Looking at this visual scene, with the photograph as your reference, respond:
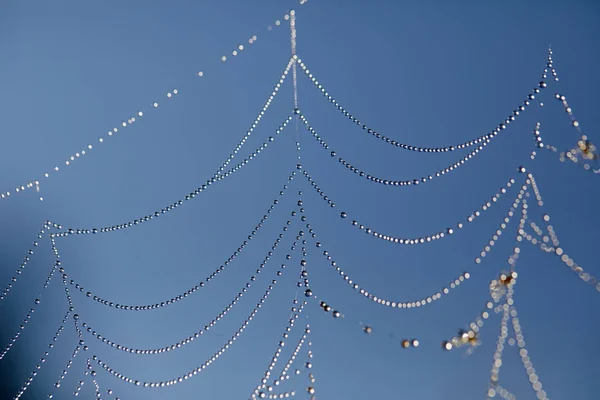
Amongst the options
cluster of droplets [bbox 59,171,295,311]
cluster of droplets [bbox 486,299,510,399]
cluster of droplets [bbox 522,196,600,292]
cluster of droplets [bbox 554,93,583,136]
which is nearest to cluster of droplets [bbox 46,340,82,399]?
cluster of droplets [bbox 59,171,295,311]

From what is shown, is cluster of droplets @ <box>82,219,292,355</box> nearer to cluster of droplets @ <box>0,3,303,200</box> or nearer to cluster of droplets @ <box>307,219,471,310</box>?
cluster of droplets @ <box>307,219,471,310</box>

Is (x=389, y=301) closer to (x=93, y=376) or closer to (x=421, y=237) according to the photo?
(x=421, y=237)

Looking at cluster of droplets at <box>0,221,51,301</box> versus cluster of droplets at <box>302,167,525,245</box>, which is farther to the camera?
cluster of droplets at <box>0,221,51,301</box>

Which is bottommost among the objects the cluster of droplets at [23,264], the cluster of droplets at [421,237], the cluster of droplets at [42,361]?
the cluster of droplets at [42,361]

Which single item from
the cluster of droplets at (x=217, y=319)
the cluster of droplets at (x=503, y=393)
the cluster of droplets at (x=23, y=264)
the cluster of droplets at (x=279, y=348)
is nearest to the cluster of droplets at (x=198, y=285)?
the cluster of droplets at (x=217, y=319)

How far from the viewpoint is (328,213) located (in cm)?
252

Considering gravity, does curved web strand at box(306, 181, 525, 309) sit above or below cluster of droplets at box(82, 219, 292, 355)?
above

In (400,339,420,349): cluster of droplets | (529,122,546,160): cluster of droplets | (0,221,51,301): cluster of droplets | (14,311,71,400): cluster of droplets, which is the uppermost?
(529,122,546,160): cluster of droplets

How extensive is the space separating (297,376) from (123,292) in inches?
34.1

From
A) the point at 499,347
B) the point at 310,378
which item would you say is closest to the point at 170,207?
the point at 310,378

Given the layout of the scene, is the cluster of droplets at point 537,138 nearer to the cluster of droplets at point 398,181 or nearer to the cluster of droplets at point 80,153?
the cluster of droplets at point 398,181

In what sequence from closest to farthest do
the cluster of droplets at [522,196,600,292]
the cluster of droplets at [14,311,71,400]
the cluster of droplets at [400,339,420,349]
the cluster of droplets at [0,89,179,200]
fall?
the cluster of droplets at [400,339,420,349]
the cluster of droplets at [522,196,600,292]
the cluster of droplets at [0,89,179,200]
the cluster of droplets at [14,311,71,400]

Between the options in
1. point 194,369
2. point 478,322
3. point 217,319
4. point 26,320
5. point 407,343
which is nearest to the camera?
point 407,343

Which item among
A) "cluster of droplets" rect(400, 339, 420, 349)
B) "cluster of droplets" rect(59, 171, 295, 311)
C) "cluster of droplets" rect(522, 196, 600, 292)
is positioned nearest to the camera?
"cluster of droplets" rect(400, 339, 420, 349)
